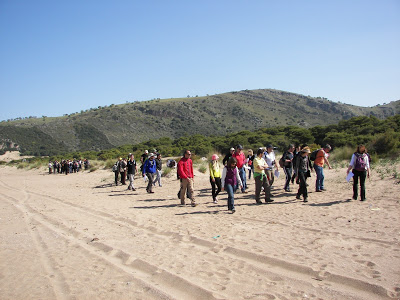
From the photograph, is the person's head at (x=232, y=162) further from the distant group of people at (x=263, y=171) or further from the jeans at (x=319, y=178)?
the jeans at (x=319, y=178)

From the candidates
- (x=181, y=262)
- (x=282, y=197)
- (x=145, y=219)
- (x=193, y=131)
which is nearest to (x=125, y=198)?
(x=145, y=219)

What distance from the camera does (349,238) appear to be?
6160 millimetres

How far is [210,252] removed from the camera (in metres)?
5.78

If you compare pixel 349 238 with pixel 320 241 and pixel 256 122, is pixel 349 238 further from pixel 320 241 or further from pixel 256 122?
pixel 256 122

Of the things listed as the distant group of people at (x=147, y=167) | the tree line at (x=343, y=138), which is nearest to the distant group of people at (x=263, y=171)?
the distant group of people at (x=147, y=167)

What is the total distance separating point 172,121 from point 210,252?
303 ft

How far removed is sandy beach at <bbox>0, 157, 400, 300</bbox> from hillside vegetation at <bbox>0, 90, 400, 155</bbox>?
71.8m

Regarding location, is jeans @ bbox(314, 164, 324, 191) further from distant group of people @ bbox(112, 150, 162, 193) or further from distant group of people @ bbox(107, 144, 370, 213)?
distant group of people @ bbox(112, 150, 162, 193)

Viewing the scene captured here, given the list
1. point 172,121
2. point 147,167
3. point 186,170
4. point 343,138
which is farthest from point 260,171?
point 172,121

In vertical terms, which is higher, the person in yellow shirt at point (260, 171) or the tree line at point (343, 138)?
the tree line at point (343, 138)

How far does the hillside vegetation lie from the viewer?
85575mm

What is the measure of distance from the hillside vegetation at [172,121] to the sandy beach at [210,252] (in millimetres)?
71769

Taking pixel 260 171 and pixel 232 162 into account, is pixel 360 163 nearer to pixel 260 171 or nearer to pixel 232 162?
pixel 260 171

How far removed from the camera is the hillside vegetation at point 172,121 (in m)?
85.6
